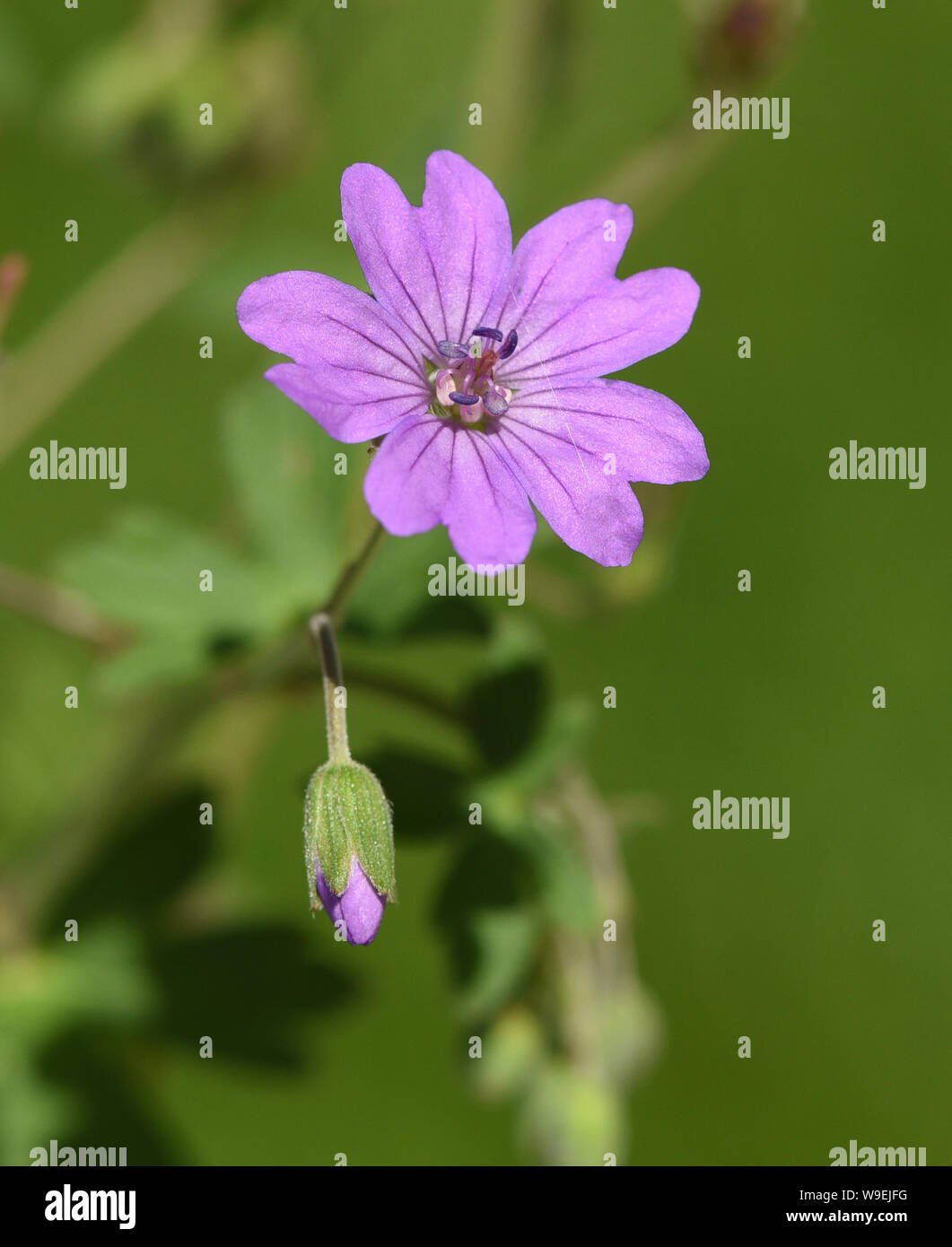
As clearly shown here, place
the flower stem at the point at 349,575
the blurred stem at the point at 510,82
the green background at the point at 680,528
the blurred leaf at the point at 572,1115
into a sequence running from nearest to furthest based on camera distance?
the flower stem at the point at 349,575, the blurred leaf at the point at 572,1115, the blurred stem at the point at 510,82, the green background at the point at 680,528

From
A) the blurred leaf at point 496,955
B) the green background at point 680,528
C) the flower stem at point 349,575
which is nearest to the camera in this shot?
the flower stem at point 349,575

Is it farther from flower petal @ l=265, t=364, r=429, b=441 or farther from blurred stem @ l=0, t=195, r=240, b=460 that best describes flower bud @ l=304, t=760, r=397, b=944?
blurred stem @ l=0, t=195, r=240, b=460

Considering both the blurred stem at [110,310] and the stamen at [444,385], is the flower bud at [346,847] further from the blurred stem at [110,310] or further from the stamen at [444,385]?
the blurred stem at [110,310]

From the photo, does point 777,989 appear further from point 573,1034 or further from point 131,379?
point 131,379

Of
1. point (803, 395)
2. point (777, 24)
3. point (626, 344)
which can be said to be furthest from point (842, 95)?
point (626, 344)

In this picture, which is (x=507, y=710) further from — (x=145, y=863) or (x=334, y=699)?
(x=145, y=863)

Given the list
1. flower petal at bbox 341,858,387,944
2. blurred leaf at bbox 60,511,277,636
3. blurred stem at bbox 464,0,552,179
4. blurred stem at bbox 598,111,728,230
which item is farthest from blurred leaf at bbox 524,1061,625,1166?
blurred stem at bbox 464,0,552,179

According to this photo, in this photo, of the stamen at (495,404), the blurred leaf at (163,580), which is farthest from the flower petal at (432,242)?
the blurred leaf at (163,580)
